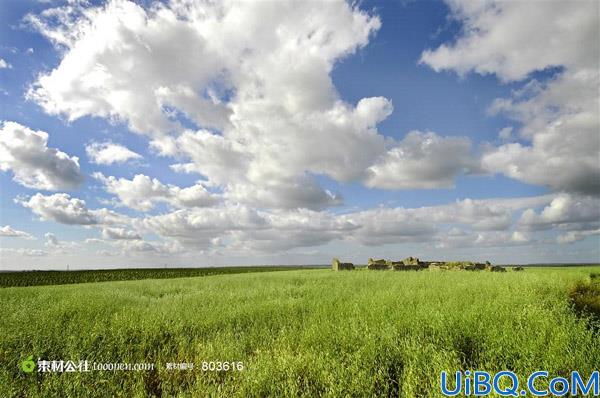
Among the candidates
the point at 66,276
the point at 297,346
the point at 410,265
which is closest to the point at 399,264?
the point at 410,265

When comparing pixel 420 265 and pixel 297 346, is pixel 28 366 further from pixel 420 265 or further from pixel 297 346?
pixel 420 265

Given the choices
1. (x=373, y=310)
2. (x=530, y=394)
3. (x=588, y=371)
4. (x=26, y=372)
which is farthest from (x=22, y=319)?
(x=588, y=371)

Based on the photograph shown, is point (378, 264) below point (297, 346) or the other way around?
below

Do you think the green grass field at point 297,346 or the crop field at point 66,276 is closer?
the green grass field at point 297,346

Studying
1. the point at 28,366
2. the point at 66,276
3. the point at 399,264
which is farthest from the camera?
the point at 66,276

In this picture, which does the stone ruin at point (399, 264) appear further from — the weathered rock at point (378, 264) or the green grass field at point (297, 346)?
the green grass field at point (297, 346)

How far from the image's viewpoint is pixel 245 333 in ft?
25.5

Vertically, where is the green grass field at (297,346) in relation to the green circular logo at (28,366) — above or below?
above

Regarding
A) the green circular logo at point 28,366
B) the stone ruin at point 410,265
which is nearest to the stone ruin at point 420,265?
the stone ruin at point 410,265

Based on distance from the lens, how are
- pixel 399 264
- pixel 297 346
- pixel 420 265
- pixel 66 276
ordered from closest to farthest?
1. pixel 297 346
2. pixel 399 264
3. pixel 420 265
4. pixel 66 276

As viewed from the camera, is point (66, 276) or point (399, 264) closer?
point (399, 264)

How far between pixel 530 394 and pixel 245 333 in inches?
219

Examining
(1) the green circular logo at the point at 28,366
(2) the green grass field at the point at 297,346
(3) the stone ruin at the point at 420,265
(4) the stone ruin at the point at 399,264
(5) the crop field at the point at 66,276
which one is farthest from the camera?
(5) the crop field at the point at 66,276

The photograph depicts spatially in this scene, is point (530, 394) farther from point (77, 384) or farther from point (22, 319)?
point (22, 319)
